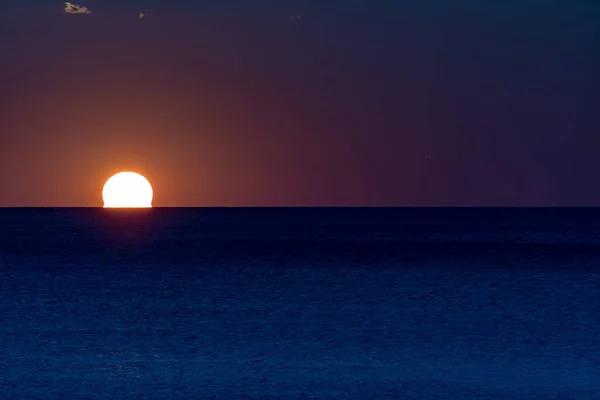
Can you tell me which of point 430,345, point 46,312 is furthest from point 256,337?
point 46,312

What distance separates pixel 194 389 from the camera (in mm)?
21453

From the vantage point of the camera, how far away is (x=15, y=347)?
28062 mm

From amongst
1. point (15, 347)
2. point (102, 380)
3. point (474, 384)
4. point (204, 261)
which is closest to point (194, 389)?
point (102, 380)

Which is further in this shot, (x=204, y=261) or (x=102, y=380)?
(x=204, y=261)

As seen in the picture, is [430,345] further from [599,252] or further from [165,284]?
[599,252]

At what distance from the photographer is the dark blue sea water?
72.5 feet

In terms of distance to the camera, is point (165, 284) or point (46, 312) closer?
point (46, 312)

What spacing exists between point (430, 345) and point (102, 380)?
10.7 m

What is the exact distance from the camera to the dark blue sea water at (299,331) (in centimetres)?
2211

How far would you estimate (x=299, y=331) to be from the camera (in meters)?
32.4

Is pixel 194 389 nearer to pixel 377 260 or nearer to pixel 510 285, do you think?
pixel 510 285

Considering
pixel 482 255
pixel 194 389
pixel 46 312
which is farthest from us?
pixel 482 255

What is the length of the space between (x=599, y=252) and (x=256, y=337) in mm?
66310

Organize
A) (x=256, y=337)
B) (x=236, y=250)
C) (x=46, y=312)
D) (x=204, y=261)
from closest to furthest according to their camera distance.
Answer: (x=256, y=337) → (x=46, y=312) → (x=204, y=261) → (x=236, y=250)
